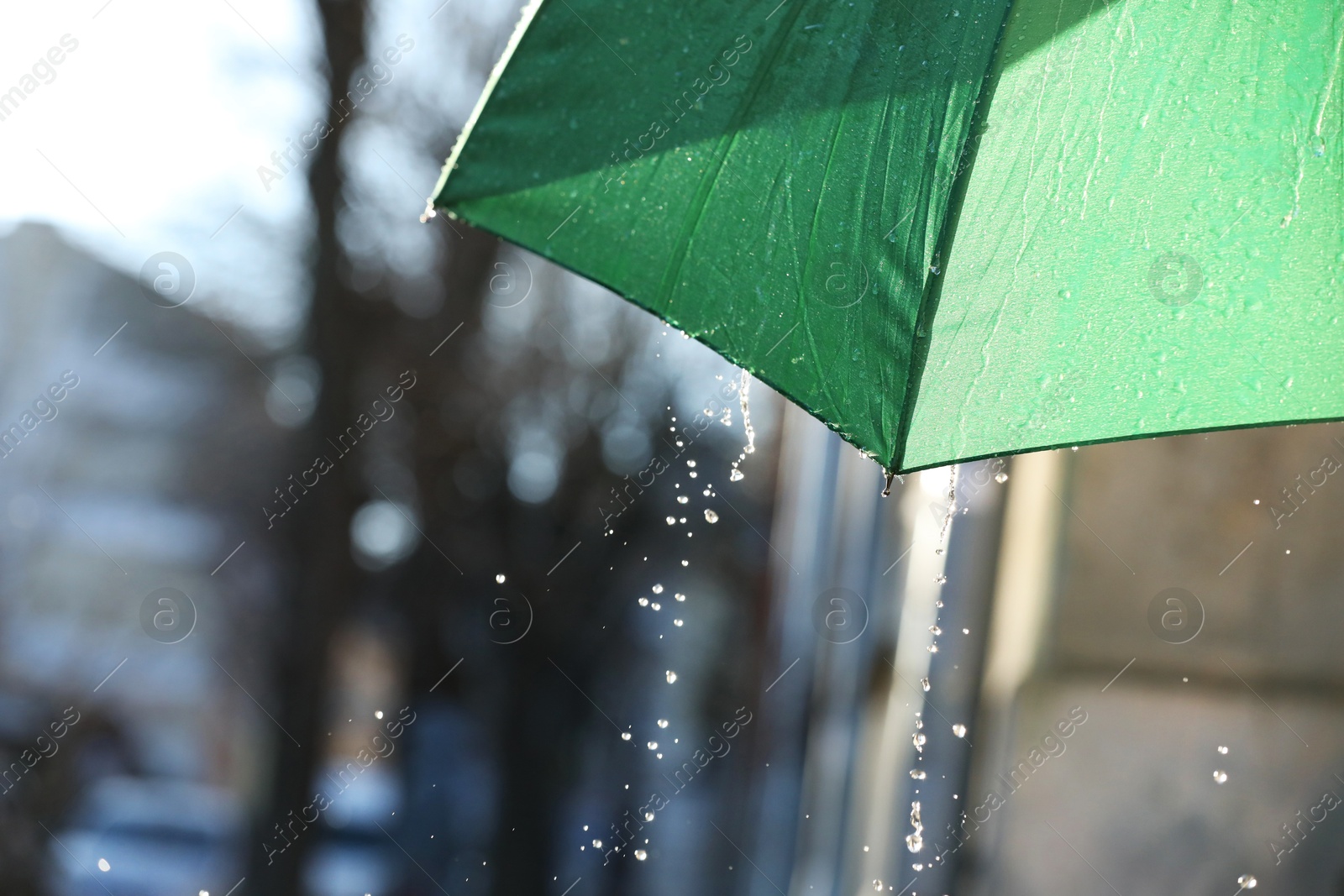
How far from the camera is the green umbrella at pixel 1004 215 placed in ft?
3.54

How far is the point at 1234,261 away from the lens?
1139mm

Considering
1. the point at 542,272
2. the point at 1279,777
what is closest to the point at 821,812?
the point at 1279,777

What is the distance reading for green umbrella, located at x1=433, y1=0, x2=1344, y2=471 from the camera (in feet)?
3.54

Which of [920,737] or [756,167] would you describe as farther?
[920,737]

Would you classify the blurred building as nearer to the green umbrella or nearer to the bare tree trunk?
the bare tree trunk

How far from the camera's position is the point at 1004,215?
1194 millimetres

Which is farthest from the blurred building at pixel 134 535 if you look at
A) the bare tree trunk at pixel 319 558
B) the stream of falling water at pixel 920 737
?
the stream of falling water at pixel 920 737

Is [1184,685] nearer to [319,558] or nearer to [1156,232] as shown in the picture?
[1156,232]

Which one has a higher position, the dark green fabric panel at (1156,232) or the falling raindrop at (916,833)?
the dark green fabric panel at (1156,232)

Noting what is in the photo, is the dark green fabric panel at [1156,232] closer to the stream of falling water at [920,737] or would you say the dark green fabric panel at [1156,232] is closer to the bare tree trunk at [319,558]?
the stream of falling water at [920,737]

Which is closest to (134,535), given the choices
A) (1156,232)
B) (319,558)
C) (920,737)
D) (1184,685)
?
(319,558)

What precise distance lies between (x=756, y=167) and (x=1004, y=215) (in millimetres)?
319

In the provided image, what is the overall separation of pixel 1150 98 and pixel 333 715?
6375 mm

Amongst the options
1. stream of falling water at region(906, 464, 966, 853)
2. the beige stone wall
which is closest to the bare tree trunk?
stream of falling water at region(906, 464, 966, 853)
